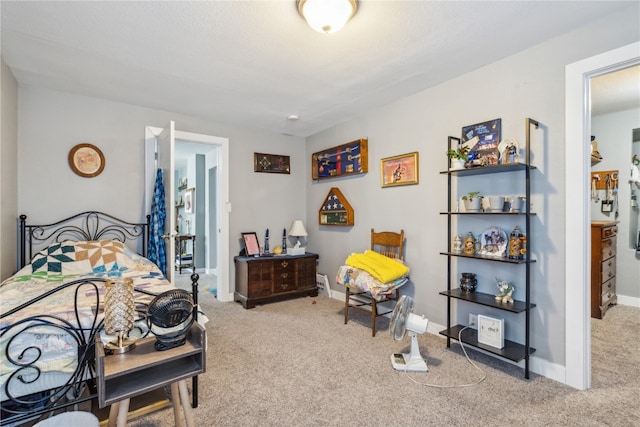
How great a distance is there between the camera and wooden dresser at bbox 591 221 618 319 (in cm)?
340

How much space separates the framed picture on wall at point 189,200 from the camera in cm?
646

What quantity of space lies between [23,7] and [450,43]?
2767mm

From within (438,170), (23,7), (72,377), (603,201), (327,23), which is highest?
(23,7)

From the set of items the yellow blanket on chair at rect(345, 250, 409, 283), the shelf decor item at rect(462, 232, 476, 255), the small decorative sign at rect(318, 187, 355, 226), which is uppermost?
the small decorative sign at rect(318, 187, 355, 226)

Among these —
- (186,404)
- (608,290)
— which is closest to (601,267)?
(608,290)

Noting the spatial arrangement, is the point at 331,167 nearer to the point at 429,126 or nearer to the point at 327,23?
the point at 429,126

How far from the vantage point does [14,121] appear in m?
2.83

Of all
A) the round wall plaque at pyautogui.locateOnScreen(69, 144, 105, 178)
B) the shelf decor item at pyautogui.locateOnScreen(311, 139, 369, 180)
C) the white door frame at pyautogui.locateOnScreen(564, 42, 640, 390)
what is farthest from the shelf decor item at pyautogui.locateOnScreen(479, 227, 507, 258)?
the round wall plaque at pyautogui.locateOnScreen(69, 144, 105, 178)

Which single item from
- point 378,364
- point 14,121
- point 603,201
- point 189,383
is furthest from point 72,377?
point 603,201

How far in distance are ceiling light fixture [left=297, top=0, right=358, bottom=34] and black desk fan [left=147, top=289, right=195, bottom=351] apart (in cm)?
170

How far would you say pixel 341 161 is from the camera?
4156 millimetres

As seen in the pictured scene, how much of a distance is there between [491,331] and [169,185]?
10.3 feet

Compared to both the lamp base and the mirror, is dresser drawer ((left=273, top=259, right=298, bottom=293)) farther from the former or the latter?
the mirror

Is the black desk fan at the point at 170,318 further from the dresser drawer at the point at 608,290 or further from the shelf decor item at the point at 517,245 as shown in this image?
the dresser drawer at the point at 608,290
